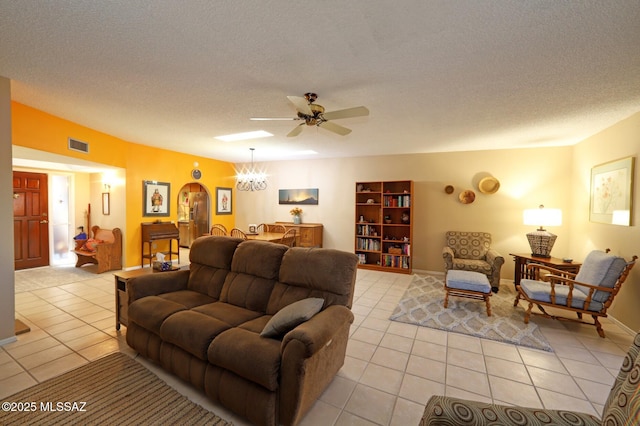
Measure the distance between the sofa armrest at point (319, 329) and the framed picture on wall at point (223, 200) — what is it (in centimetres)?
598

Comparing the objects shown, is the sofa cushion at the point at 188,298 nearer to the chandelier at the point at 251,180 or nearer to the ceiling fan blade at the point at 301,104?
the ceiling fan blade at the point at 301,104

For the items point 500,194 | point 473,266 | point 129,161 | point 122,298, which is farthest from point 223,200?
point 500,194

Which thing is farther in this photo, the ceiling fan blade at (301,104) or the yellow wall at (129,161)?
the yellow wall at (129,161)

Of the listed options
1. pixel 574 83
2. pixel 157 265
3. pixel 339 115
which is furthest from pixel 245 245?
pixel 574 83

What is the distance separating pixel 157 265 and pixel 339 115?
2.67 metres

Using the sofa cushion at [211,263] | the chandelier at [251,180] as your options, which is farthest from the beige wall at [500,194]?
the sofa cushion at [211,263]

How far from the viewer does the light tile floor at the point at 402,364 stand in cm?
194

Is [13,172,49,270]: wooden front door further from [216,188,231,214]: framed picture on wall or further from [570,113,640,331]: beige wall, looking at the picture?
[570,113,640,331]: beige wall

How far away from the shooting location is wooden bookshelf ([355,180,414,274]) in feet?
18.4

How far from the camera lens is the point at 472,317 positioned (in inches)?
133

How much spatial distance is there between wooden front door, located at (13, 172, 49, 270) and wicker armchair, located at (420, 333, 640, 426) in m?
7.73

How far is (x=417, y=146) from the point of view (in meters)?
5.03

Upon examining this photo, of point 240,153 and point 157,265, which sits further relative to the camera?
point 240,153

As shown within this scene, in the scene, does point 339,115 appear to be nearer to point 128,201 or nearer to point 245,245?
point 245,245
